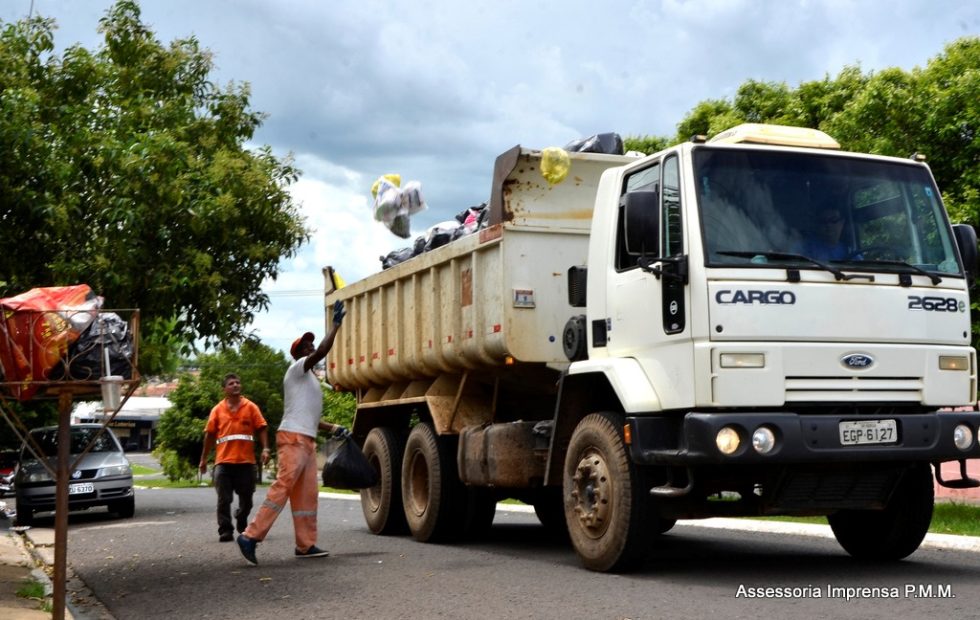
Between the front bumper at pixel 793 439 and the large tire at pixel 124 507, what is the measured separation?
1363 centimetres

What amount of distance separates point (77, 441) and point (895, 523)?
1438 centimetres

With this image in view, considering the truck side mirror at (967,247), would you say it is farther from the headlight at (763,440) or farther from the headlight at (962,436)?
the headlight at (763,440)

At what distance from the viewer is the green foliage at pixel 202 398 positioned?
1785 inches

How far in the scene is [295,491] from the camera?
10.2m

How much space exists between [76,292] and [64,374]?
1.70 feet

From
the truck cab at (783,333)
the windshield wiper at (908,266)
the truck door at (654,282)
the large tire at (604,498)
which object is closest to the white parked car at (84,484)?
the large tire at (604,498)

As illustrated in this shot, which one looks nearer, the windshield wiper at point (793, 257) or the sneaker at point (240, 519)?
the windshield wiper at point (793, 257)

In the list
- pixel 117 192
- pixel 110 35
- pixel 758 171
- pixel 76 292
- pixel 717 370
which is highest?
pixel 110 35

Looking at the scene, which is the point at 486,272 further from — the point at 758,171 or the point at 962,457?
the point at 962,457

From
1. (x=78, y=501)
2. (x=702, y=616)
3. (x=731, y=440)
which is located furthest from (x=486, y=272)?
(x=78, y=501)

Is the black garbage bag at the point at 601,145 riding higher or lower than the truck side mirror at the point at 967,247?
higher

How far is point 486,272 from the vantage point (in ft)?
33.4

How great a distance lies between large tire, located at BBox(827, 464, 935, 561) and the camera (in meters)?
8.28

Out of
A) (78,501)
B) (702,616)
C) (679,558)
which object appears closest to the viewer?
(702,616)
